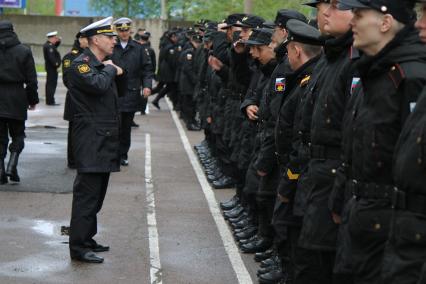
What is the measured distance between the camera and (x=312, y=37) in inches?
280

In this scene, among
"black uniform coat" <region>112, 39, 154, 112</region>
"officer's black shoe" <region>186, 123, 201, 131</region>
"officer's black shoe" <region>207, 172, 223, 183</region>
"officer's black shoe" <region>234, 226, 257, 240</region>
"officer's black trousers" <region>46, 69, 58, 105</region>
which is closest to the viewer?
"officer's black shoe" <region>234, 226, 257, 240</region>

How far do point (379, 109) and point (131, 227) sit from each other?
5.67 meters

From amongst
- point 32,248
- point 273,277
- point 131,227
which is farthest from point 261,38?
point 32,248

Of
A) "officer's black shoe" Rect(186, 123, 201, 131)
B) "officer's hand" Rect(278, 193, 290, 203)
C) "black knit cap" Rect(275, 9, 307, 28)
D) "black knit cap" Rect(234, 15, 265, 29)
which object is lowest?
"officer's black shoe" Rect(186, 123, 201, 131)

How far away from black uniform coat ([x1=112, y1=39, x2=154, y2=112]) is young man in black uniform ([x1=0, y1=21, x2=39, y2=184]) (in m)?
2.46

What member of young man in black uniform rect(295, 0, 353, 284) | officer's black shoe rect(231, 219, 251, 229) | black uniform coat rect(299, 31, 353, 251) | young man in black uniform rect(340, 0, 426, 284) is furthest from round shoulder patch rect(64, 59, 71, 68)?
young man in black uniform rect(340, 0, 426, 284)

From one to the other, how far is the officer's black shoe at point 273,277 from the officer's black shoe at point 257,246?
1067 mm

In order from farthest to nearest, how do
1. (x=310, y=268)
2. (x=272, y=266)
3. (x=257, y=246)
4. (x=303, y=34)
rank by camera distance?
(x=257, y=246) < (x=272, y=266) < (x=303, y=34) < (x=310, y=268)

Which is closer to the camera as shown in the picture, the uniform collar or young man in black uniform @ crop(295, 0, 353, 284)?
young man in black uniform @ crop(295, 0, 353, 284)

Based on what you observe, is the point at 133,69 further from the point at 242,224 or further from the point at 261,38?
the point at 261,38

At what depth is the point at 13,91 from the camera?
1259 centimetres

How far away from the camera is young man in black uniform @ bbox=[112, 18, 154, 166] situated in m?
15.1

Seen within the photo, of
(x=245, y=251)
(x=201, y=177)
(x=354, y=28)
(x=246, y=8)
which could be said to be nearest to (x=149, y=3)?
(x=246, y=8)

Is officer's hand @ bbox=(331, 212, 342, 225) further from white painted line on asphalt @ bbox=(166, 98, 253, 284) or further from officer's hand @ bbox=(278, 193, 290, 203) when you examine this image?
white painted line on asphalt @ bbox=(166, 98, 253, 284)
